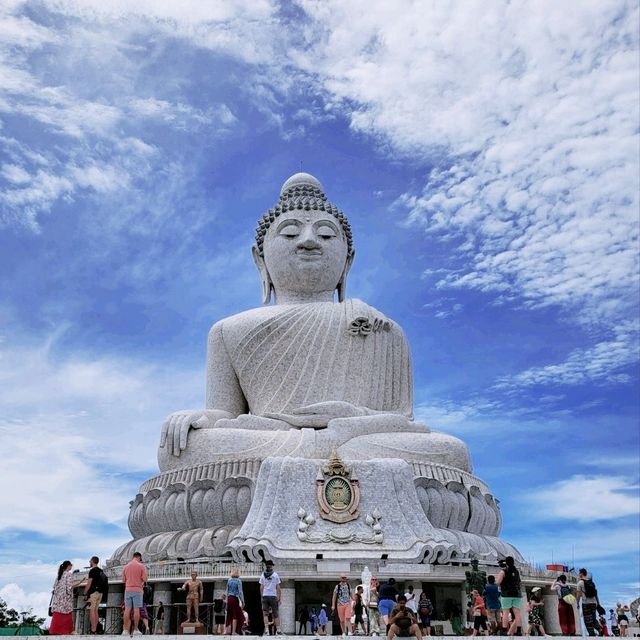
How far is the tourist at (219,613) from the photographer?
1018 cm

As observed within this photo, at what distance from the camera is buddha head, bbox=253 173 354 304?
1984 centimetres

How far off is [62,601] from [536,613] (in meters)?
8.10

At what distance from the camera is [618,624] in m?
14.1

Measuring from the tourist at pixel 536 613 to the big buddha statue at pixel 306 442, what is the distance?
1.50 metres

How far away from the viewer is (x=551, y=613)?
14.9 m

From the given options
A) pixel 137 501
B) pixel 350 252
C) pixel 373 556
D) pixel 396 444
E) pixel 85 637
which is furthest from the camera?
pixel 350 252

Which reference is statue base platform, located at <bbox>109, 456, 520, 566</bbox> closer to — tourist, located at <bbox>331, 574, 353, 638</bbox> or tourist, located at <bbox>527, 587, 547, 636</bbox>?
tourist, located at <bbox>527, 587, 547, 636</bbox>

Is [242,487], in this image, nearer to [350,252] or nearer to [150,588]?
[150,588]

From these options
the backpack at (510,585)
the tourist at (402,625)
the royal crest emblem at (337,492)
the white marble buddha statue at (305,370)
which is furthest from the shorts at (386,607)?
the white marble buddha statue at (305,370)

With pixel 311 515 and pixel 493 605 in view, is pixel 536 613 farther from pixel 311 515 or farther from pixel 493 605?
pixel 493 605

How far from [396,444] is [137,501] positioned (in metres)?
5.50

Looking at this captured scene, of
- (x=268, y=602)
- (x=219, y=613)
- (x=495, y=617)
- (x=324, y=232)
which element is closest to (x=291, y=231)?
(x=324, y=232)

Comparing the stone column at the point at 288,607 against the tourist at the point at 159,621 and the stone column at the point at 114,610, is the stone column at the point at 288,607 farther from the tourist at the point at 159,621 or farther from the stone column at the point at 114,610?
the stone column at the point at 114,610

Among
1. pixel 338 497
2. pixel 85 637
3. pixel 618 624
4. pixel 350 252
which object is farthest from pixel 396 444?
pixel 85 637
